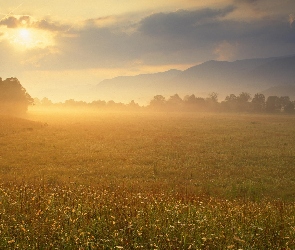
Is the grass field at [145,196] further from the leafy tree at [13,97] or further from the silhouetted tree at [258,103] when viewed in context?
the silhouetted tree at [258,103]

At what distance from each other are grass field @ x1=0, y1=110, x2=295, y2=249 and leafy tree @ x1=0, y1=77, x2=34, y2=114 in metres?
43.3

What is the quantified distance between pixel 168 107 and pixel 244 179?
172001mm

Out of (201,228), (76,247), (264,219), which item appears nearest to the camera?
(76,247)

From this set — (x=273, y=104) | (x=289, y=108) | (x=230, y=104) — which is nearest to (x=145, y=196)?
(x=289, y=108)

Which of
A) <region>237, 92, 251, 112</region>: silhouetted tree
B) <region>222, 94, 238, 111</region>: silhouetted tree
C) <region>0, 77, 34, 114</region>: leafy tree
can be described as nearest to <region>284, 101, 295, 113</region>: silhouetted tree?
<region>237, 92, 251, 112</region>: silhouetted tree

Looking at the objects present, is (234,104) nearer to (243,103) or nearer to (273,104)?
Answer: (243,103)

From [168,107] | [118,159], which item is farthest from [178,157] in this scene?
[168,107]

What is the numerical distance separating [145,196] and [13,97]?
8636 cm

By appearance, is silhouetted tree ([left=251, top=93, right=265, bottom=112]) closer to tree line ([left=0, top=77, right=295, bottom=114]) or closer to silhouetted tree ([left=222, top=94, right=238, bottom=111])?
tree line ([left=0, top=77, right=295, bottom=114])

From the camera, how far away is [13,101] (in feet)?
288

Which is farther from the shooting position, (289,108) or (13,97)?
(289,108)

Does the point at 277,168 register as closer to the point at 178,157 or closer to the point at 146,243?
the point at 178,157

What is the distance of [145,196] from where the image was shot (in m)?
12.7

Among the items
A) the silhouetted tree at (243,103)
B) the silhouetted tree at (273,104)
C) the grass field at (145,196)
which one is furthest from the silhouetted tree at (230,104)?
the grass field at (145,196)
